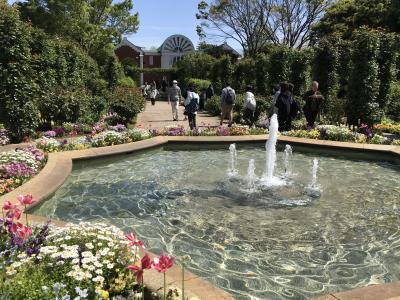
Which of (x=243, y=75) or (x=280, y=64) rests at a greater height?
(x=280, y=64)

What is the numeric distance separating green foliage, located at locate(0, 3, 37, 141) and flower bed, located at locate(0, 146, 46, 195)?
266 centimetres

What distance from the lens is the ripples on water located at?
14.5 ft

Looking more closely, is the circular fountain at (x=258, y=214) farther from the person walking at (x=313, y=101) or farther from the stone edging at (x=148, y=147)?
the person walking at (x=313, y=101)

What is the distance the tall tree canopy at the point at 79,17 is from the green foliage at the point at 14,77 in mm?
25315

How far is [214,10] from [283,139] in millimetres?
33900

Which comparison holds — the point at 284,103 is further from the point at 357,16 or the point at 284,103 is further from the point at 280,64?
the point at 357,16

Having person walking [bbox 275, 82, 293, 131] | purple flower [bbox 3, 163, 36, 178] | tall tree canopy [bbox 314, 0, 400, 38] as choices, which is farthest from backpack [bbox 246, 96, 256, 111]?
tall tree canopy [bbox 314, 0, 400, 38]

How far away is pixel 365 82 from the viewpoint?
13617 millimetres

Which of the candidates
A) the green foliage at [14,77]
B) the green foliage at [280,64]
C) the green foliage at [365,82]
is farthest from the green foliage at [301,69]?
the green foliage at [14,77]

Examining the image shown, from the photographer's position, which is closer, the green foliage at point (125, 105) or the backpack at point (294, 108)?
the backpack at point (294, 108)

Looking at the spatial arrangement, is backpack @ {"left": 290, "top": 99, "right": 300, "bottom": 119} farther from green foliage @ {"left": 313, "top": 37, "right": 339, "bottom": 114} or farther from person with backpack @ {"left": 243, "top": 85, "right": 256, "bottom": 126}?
green foliage @ {"left": 313, "top": 37, "right": 339, "bottom": 114}

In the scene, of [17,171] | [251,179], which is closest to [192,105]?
[251,179]

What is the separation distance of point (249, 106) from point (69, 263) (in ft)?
40.6

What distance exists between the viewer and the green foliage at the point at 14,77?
34.6 ft
